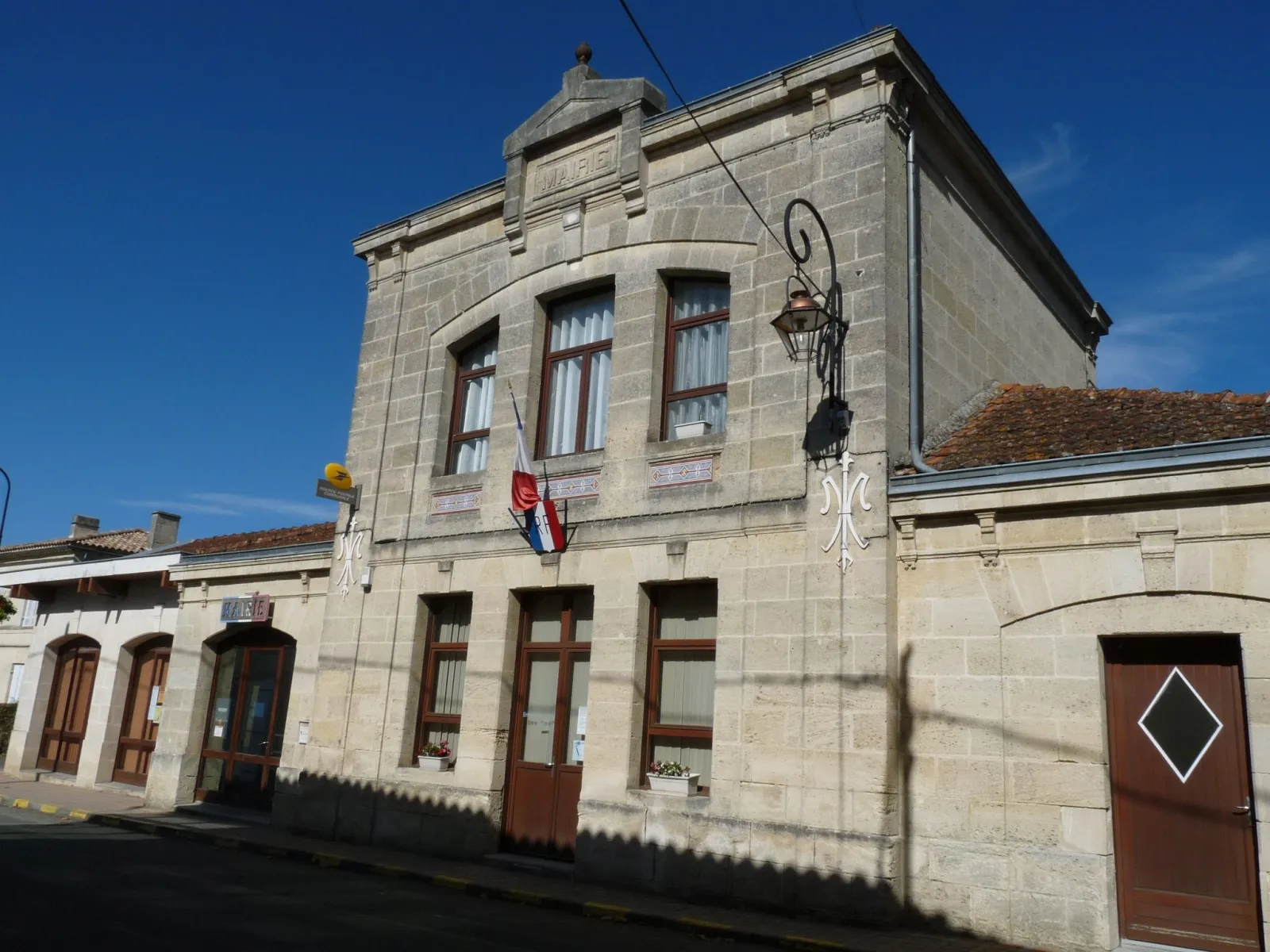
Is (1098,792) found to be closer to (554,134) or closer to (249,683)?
(554,134)

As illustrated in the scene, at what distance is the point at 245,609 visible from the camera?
1619 cm

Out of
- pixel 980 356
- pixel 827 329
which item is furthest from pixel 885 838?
pixel 980 356

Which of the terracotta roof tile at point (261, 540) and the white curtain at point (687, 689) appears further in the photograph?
the terracotta roof tile at point (261, 540)

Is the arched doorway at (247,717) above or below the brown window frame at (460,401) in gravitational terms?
below

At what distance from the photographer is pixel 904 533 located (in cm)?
980

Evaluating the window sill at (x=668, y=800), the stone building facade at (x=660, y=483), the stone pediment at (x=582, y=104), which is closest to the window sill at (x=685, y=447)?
the stone building facade at (x=660, y=483)

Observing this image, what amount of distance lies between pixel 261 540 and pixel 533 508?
861cm

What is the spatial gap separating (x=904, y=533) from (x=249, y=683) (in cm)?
1113

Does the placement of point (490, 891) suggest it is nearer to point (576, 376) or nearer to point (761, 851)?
point (761, 851)

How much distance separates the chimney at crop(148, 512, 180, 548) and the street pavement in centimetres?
1213

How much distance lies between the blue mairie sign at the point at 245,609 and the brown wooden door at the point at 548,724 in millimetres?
5224

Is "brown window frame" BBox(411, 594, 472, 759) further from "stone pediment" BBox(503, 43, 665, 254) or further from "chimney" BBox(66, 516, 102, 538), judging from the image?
"chimney" BBox(66, 516, 102, 538)

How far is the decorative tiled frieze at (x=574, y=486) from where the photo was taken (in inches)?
484

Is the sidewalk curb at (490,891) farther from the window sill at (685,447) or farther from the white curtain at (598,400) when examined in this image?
the white curtain at (598,400)
